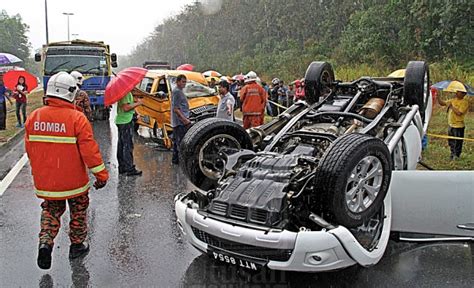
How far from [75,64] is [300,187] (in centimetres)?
1395

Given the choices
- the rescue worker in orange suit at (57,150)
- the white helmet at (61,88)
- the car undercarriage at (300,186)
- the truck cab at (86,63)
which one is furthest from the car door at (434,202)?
the truck cab at (86,63)

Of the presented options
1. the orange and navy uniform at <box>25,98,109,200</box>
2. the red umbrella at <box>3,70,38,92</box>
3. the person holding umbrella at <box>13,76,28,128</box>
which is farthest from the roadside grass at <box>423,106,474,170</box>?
the red umbrella at <box>3,70,38,92</box>

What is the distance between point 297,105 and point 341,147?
243cm

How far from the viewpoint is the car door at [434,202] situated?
463 centimetres

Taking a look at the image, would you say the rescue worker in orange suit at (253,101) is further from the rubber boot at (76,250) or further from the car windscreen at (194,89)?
the rubber boot at (76,250)

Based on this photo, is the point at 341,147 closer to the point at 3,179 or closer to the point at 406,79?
the point at 406,79

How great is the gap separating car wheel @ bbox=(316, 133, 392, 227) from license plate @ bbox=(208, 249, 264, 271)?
68cm

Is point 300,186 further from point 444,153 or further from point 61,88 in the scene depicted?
point 444,153

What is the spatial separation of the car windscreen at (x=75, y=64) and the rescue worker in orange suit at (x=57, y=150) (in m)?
12.6

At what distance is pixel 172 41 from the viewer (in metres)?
62.4

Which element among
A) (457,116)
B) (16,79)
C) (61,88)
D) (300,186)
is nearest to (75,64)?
(16,79)

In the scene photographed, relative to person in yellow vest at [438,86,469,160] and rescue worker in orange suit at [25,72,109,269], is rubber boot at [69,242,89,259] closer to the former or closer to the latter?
rescue worker in orange suit at [25,72,109,269]

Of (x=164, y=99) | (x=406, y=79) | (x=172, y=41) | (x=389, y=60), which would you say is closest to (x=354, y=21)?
(x=389, y=60)

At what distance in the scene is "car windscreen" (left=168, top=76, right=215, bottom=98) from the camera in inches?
470
